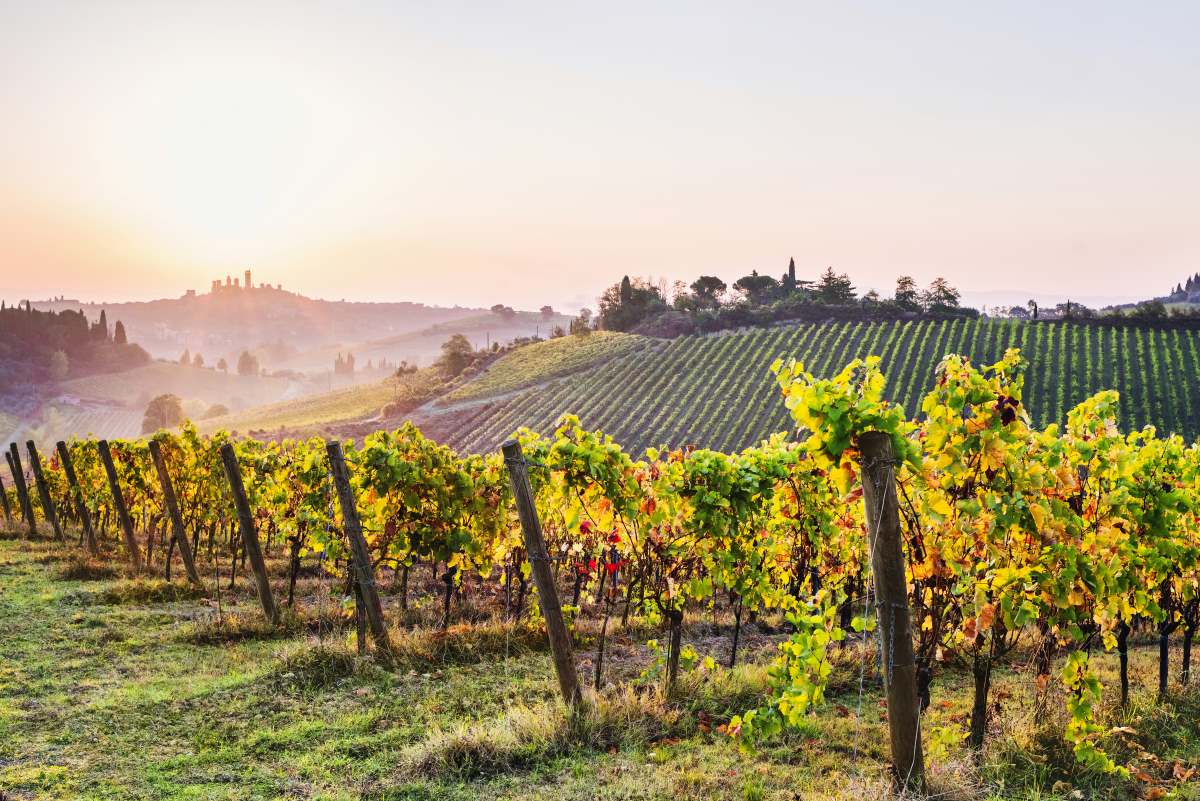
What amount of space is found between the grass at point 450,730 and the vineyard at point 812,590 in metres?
0.04

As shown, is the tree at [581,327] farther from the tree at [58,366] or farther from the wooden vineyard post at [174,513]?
the tree at [58,366]

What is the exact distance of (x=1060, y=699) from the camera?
18.6ft

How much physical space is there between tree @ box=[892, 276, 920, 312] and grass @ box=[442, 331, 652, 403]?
83.1ft

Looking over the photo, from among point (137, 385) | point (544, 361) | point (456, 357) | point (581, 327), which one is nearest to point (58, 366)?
point (137, 385)

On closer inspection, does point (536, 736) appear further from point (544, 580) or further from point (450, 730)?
point (544, 580)

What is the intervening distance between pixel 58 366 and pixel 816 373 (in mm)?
158658

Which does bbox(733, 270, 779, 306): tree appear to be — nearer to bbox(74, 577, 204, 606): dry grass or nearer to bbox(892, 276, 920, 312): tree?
bbox(892, 276, 920, 312): tree

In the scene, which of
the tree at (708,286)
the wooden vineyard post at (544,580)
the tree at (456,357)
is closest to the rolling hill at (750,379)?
the tree at (456,357)

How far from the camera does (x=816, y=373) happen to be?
54.6 meters

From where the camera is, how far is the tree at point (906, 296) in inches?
2788

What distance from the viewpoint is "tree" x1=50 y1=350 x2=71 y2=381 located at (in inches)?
5851

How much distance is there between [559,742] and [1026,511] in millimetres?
3458

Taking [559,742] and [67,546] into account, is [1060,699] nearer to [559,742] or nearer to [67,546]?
[559,742]

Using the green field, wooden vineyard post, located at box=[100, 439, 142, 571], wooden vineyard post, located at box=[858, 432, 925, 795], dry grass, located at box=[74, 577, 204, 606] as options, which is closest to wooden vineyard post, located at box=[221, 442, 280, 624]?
dry grass, located at box=[74, 577, 204, 606]
